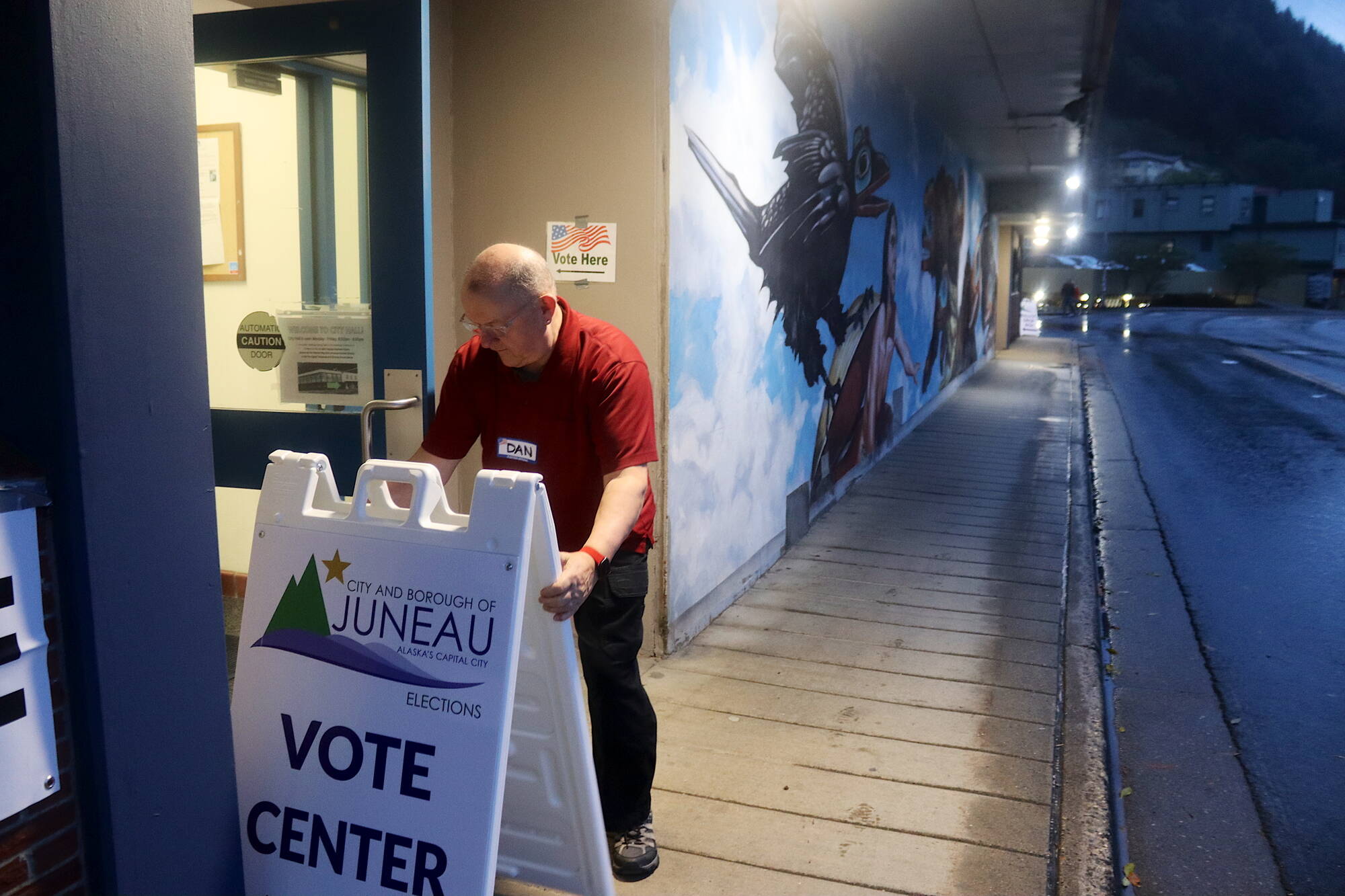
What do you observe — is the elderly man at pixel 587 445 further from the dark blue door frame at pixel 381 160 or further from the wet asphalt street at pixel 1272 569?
the wet asphalt street at pixel 1272 569

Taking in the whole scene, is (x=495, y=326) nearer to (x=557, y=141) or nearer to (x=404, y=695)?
(x=404, y=695)

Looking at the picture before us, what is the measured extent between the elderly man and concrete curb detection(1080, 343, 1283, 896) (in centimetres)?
153

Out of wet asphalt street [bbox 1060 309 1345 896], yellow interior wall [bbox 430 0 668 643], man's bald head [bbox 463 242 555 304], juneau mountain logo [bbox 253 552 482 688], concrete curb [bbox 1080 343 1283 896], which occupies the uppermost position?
yellow interior wall [bbox 430 0 668 643]

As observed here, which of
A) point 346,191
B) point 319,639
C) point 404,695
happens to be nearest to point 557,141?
point 346,191

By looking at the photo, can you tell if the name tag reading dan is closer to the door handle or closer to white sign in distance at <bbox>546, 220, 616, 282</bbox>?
the door handle

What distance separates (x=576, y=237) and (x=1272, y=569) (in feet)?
16.5

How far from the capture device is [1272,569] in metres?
6.30

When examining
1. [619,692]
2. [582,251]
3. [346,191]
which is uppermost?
[346,191]

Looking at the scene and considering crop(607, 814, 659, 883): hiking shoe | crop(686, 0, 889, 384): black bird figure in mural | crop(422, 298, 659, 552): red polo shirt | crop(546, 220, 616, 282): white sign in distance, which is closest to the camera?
crop(422, 298, 659, 552): red polo shirt

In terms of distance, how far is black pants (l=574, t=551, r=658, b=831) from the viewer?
8.75ft

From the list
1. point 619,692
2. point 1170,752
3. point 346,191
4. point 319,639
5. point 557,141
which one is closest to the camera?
point 319,639

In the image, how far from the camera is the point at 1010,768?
11.3 feet

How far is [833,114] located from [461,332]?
12.2 feet

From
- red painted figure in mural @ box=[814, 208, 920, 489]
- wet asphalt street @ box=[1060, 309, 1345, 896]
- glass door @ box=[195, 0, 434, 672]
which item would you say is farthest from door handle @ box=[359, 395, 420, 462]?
red painted figure in mural @ box=[814, 208, 920, 489]
